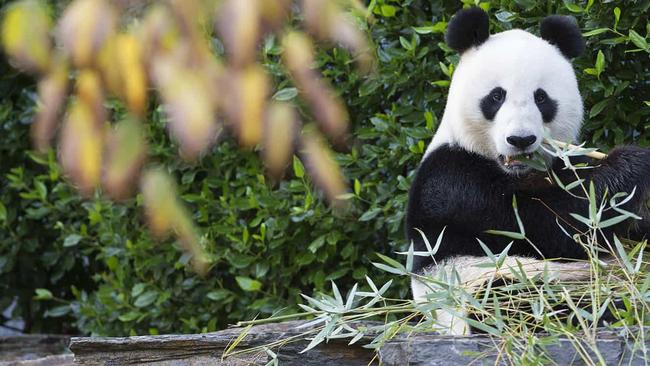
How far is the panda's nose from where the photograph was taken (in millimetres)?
2789

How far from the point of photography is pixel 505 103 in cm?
295

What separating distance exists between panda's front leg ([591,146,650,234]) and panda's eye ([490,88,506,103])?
14.7 inches

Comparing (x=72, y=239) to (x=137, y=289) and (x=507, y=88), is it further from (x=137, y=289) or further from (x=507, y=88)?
(x=507, y=88)

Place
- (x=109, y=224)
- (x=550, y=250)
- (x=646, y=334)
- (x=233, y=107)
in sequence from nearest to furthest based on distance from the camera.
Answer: (x=233, y=107), (x=646, y=334), (x=550, y=250), (x=109, y=224)

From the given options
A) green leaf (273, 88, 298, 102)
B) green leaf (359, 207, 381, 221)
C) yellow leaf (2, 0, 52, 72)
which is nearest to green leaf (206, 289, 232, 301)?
green leaf (359, 207, 381, 221)

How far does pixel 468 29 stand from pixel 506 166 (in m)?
0.51

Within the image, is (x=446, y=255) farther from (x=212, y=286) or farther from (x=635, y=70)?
(x=212, y=286)

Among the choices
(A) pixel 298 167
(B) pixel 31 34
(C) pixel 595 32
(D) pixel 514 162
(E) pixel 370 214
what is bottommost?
(E) pixel 370 214

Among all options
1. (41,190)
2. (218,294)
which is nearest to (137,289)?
(218,294)

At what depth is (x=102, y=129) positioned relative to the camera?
1.34 m

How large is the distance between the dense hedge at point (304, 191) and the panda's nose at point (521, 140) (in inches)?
27.0

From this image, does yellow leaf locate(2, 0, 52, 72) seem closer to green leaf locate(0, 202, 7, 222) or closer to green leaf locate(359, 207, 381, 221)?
green leaf locate(359, 207, 381, 221)

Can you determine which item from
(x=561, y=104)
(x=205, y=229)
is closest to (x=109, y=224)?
(x=205, y=229)

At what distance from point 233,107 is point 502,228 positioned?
1784mm
